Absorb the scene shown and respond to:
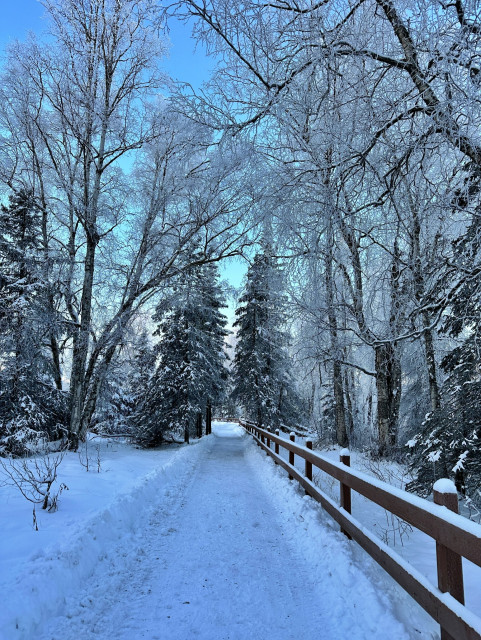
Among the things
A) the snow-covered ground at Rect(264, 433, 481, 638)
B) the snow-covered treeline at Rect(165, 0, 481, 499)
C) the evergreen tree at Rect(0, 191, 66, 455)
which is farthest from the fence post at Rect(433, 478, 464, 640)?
the evergreen tree at Rect(0, 191, 66, 455)

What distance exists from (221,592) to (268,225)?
3.95 metres

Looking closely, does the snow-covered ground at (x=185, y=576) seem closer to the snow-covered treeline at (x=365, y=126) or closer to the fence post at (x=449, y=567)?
the fence post at (x=449, y=567)

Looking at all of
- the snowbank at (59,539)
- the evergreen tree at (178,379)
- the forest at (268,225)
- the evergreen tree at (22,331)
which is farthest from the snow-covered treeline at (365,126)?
the evergreen tree at (178,379)

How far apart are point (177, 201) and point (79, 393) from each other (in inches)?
299

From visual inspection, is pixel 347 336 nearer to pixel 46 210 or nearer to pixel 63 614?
pixel 63 614

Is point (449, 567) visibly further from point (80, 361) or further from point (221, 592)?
point (80, 361)

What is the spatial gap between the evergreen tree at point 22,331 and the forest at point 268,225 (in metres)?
0.08

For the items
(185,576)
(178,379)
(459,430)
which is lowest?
(185,576)

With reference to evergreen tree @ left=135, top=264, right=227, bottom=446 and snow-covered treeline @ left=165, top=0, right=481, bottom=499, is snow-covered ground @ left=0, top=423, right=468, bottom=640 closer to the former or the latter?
snow-covered treeline @ left=165, top=0, right=481, bottom=499

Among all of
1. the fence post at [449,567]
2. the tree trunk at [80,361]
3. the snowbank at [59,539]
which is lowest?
the snowbank at [59,539]

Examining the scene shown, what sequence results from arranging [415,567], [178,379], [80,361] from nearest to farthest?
[415,567] → [80,361] → [178,379]

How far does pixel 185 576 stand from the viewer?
11.8 feet

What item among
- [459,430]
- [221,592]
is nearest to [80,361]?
[221,592]

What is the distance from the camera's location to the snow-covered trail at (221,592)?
107 inches
